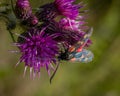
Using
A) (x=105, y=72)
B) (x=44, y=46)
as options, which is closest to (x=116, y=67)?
(x=105, y=72)

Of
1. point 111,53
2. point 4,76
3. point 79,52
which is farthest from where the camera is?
point 111,53

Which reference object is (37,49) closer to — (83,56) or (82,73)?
(83,56)

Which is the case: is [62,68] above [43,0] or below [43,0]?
below

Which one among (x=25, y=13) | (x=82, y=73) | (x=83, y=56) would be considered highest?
(x=25, y=13)

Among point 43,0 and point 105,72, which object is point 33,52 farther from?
point 105,72

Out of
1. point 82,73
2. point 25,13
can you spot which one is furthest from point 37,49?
point 82,73

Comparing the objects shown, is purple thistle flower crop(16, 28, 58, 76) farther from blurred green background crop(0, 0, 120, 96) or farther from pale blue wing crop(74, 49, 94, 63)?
blurred green background crop(0, 0, 120, 96)
